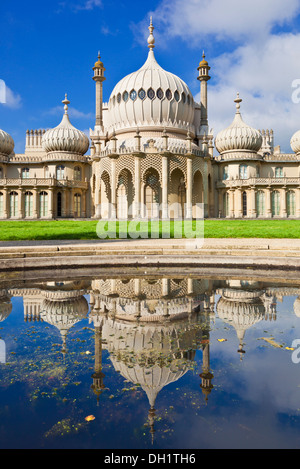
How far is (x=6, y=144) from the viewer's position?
4225cm

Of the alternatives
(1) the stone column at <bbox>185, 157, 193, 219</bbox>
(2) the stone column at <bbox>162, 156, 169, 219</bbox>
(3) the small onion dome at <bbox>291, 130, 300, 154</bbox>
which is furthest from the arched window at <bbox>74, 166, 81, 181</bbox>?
(3) the small onion dome at <bbox>291, 130, 300, 154</bbox>

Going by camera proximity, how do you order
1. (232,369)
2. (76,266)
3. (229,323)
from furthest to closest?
(76,266)
(229,323)
(232,369)

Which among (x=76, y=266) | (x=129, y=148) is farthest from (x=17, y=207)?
(x=76, y=266)

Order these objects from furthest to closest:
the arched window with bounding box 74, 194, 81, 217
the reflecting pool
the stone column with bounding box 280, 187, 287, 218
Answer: the arched window with bounding box 74, 194, 81, 217 < the stone column with bounding box 280, 187, 287, 218 < the reflecting pool

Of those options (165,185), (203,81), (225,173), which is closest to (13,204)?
(165,185)

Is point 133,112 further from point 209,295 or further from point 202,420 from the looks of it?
point 202,420

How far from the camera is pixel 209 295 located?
7246 millimetres

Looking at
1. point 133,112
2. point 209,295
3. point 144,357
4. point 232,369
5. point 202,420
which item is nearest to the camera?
point 202,420

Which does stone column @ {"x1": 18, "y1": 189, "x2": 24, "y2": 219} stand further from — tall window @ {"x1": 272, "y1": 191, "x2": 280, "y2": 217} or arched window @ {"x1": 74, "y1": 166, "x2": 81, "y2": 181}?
tall window @ {"x1": 272, "y1": 191, "x2": 280, "y2": 217}

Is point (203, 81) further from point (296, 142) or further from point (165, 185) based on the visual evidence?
point (165, 185)

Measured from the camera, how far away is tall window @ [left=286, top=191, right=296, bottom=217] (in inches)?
1531

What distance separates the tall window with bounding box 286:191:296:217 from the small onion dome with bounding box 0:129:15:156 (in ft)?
112

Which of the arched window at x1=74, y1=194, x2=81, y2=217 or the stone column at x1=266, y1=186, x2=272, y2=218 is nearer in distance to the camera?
the stone column at x1=266, y1=186, x2=272, y2=218
